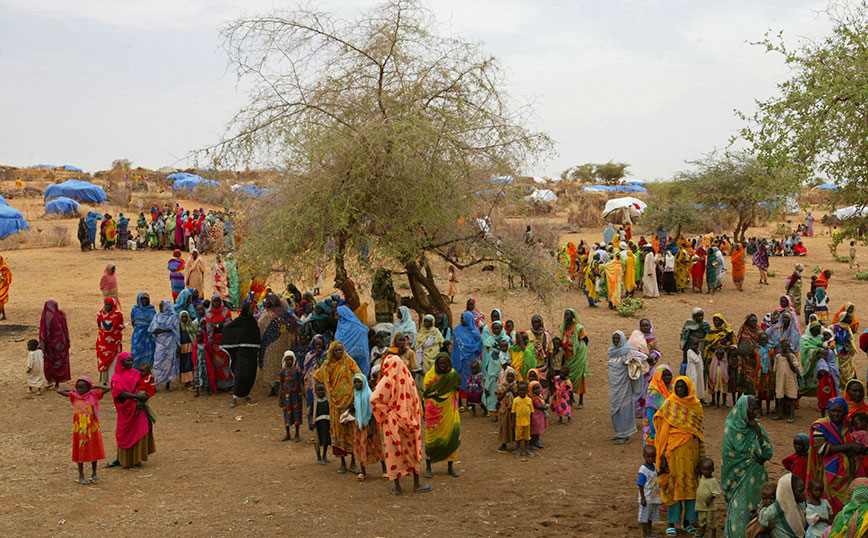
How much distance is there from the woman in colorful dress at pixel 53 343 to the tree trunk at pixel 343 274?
4.28m

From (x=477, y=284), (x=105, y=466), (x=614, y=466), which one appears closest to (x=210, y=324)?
(x=105, y=466)

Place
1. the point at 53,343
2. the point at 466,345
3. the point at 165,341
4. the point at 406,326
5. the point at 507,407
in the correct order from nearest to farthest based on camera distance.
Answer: the point at 507,407 < the point at 466,345 < the point at 406,326 < the point at 165,341 < the point at 53,343

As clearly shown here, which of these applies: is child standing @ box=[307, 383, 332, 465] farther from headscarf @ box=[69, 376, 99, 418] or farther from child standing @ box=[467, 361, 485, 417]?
child standing @ box=[467, 361, 485, 417]

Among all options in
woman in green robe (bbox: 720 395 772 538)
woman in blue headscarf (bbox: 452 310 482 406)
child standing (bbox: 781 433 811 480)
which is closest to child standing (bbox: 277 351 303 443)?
woman in blue headscarf (bbox: 452 310 482 406)

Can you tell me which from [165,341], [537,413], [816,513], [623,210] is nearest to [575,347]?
[537,413]

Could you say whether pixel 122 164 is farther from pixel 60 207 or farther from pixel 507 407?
pixel 507 407

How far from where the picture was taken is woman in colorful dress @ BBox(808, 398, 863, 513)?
6.11 metres

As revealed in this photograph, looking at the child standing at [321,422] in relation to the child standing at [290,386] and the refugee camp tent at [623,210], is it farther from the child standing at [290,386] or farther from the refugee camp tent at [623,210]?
the refugee camp tent at [623,210]

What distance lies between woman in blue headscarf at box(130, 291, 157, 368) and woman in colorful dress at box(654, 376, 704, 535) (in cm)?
803

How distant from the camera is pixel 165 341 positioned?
11648 millimetres

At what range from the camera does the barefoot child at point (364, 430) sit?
786 centimetres

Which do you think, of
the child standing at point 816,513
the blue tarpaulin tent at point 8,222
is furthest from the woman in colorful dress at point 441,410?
the blue tarpaulin tent at point 8,222

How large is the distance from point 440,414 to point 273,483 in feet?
6.18

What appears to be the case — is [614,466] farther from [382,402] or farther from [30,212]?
[30,212]
